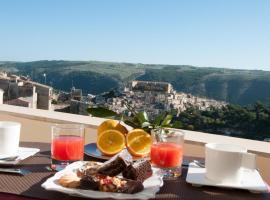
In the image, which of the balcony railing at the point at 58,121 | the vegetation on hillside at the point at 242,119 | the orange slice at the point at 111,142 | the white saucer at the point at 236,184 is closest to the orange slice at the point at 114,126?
the orange slice at the point at 111,142

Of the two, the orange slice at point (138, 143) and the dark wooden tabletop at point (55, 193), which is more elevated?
the orange slice at point (138, 143)

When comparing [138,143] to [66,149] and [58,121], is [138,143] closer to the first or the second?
[66,149]

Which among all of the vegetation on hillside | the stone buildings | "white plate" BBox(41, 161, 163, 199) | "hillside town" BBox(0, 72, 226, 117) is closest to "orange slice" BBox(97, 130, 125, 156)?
"hillside town" BBox(0, 72, 226, 117)

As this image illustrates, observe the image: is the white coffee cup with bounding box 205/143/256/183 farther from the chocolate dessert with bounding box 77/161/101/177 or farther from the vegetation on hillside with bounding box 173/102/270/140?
the vegetation on hillside with bounding box 173/102/270/140

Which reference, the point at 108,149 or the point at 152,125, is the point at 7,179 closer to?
the point at 108,149

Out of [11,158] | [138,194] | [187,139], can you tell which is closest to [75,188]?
[138,194]

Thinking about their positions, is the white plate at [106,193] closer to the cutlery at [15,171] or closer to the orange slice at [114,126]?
the cutlery at [15,171]

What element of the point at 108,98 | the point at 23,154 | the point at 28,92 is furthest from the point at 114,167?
the point at 28,92
